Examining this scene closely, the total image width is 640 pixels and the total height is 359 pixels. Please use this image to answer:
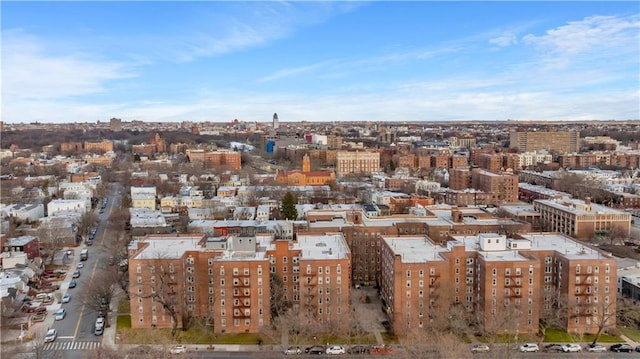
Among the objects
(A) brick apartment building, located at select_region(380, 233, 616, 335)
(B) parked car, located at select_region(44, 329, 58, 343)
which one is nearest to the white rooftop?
(B) parked car, located at select_region(44, 329, 58, 343)

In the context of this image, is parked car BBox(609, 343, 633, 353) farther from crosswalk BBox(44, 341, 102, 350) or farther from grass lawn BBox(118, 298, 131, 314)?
grass lawn BBox(118, 298, 131, 314)

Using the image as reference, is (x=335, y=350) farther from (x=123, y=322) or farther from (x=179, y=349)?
(x=123, y=322)

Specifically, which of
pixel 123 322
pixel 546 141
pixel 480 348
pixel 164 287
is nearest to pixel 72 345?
pixel 123 322

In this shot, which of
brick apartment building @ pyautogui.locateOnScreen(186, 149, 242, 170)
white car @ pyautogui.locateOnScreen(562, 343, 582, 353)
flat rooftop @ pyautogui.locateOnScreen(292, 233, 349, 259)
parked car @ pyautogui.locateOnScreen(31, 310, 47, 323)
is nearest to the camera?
white car @ pyautogui.locateOnScreen(562, 343, 582, 353)

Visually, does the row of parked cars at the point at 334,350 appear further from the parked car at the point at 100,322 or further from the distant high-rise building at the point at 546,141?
the distant high-rise building at the point at 546,141

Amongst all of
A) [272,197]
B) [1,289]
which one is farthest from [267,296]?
[272,197]

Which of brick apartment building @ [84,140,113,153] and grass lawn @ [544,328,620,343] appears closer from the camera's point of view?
grass lawn @ [544,328,620,343]

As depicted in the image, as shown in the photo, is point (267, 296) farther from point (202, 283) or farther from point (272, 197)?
point (272, 197)
